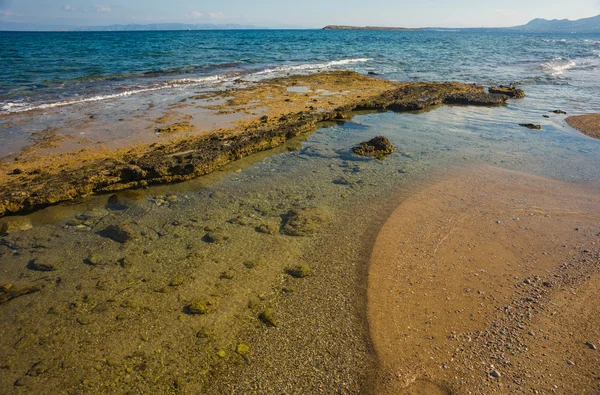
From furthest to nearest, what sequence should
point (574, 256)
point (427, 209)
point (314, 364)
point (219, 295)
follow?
point (427, 209) < point (574, 256) < point (219, 295) < point (314, 364)

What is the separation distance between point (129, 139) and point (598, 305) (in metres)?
11.0

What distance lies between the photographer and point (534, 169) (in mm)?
8672

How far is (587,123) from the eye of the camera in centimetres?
1264

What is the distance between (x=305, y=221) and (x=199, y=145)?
174 inches

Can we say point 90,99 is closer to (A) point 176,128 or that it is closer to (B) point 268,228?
(A) point 176,128

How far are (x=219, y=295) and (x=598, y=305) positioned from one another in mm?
5101

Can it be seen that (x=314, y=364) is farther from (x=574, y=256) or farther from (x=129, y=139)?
(x=129, y=139)

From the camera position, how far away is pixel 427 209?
6.80 m

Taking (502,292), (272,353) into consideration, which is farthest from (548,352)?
(272,353)

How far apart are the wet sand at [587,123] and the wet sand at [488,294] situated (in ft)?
20.4

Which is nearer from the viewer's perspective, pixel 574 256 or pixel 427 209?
pixel 574 256

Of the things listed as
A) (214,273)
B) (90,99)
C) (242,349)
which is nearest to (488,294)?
(242,349)

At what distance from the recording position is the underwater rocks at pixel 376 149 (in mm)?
9234

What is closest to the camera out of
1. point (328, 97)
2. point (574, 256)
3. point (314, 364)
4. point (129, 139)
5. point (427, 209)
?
point (314, 364)
